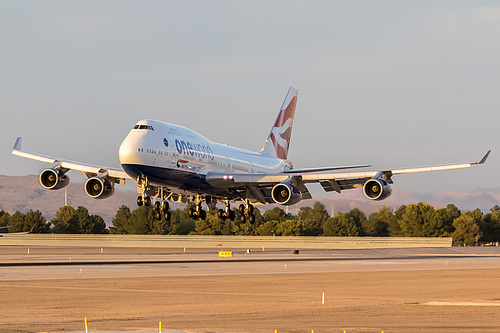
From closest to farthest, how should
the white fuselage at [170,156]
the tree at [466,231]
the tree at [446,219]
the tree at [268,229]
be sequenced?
the white fuselage at [170,156], the tree at [466,231], the tree at [446,219], the tree at [268,229]

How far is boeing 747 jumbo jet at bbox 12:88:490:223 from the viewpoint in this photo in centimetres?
6406

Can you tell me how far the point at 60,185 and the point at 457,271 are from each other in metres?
38.7

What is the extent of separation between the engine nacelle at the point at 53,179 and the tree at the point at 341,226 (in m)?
111

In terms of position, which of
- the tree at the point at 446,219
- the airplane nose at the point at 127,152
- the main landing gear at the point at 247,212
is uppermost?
the tree at the point at 446,219

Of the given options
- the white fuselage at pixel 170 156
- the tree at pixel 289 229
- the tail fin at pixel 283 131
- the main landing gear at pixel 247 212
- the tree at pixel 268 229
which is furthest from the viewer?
the tree at pixel 268 229

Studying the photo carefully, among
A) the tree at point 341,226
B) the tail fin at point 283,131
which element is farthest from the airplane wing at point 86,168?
the tree at point 341,226

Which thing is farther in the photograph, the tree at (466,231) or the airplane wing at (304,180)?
the tree at (466,231)

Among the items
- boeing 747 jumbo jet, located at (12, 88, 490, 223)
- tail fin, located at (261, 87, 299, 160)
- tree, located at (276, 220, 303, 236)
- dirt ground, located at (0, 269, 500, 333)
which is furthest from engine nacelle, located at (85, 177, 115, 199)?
tree, located at (276, 220, 303, 236)

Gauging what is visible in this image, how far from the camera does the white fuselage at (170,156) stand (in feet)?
208

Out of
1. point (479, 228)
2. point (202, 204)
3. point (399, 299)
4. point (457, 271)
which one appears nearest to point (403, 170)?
point (457, 271)

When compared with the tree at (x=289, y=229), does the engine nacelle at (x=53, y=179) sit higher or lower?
lower

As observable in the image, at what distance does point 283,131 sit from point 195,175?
32833 mm

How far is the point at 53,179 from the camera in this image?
244 feet

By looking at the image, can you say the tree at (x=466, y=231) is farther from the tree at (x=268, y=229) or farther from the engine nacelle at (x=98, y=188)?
the engine nacelle at (x=98, y=188)
